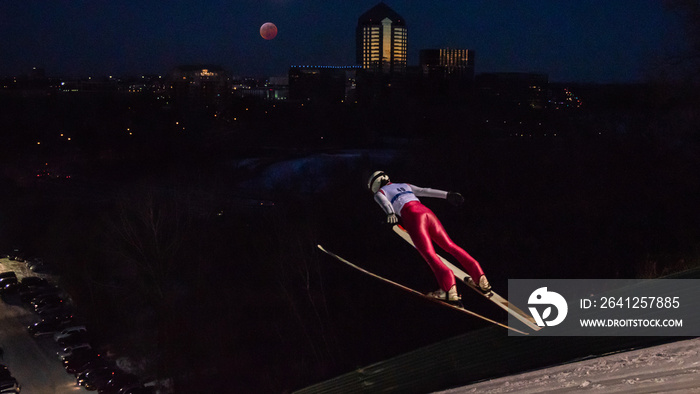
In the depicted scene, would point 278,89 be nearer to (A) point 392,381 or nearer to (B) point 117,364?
(B) point 117,364

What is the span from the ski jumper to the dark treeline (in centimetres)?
325

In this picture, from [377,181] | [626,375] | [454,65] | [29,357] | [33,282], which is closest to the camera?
[626,375]

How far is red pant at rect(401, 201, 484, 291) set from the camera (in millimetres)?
3826

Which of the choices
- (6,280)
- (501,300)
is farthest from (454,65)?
(501,300)

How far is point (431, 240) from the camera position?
399 cm

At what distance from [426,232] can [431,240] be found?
0.10 meters

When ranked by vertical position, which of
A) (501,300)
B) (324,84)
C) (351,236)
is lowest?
(351,236)

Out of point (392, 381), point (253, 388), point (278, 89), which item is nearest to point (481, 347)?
point (392, 381)

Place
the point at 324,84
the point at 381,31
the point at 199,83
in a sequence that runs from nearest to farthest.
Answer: the point at 381,31
the point at 324,84
the point at 199,83

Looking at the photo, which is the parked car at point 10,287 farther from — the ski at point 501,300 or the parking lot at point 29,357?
the ski at point 501,300

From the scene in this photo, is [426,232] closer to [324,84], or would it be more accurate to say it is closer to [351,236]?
[351,236]

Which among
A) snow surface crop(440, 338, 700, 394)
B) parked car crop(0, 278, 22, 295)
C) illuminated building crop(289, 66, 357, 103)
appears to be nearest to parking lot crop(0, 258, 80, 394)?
parked car crop(0, 278, 22, 295)

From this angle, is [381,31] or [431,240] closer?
[431,240]

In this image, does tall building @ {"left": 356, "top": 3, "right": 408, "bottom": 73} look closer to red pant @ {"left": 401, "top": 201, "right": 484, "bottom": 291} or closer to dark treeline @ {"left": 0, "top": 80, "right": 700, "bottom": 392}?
dark treeline @ {"left": 0, "top": 80, "right": 700, "bottom": 392}
